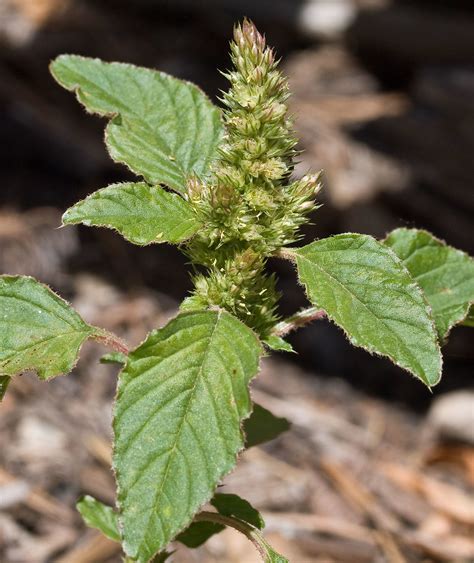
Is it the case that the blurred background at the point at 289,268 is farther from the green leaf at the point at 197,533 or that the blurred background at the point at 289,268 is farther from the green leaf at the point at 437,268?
the green leaf at the point at 437,268

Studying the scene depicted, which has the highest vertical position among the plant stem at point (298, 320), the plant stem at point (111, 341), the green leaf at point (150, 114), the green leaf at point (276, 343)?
the green leaf at point (150, 114)

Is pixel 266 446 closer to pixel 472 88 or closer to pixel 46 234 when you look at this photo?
pixel 46 234

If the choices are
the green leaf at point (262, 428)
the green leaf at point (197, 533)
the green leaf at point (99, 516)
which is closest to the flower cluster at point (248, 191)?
the green leaf at point (262, 428)

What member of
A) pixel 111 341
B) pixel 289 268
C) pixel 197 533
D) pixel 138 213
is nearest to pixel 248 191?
pixel 138 213

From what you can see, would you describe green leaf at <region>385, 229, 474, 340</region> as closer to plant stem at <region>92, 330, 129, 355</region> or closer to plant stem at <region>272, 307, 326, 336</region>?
plant stem at <region>272, 307, 326, 336</region>

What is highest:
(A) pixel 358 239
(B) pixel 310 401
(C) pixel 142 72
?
(B) pixel 310 401

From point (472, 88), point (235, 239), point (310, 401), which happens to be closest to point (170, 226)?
point (235, 239)

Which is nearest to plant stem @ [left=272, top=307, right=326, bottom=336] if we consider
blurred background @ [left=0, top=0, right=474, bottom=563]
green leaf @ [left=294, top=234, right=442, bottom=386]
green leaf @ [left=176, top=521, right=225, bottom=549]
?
green leaf @ [left=294, top=234, right=442, bottom=386]

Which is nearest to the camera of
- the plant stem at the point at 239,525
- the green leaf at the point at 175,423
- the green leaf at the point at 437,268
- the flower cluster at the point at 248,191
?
the green leaf at the point at 175,423
